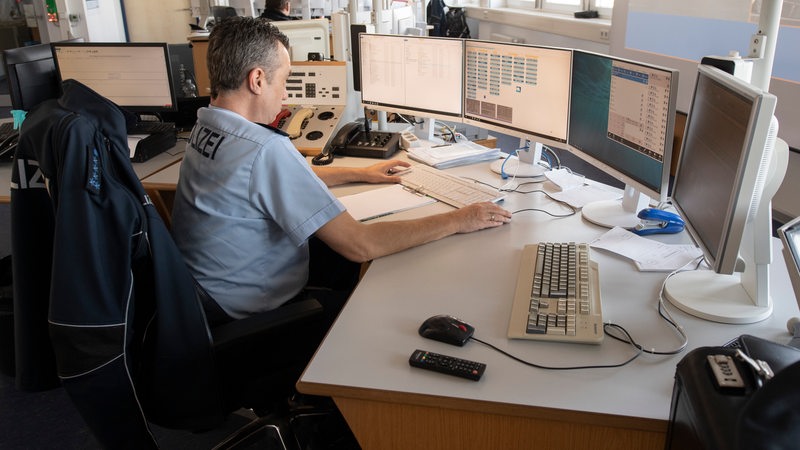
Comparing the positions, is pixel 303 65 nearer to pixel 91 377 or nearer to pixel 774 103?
pixel 91 377

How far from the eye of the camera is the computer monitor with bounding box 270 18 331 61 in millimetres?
3166

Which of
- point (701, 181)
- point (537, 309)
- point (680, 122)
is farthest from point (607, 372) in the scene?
point (680, 122)

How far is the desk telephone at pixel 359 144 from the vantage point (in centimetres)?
255

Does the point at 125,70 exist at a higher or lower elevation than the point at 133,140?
higher

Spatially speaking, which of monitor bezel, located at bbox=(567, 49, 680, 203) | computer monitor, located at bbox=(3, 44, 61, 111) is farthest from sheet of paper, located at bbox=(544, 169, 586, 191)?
computer monitor, located at bbox=(3, 44, 61, 111)

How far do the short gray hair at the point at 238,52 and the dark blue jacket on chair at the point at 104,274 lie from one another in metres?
0.38

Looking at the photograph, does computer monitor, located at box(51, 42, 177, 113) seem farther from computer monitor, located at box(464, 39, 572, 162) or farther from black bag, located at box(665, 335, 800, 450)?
black bag, located at box(665, 335, 800, 450)

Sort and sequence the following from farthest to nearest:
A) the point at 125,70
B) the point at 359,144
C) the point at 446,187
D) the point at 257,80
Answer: the point at 125,70 < the point at 359,144 < the point at 446,187 < the point at 257,80

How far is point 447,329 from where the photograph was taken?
1277 millimetres

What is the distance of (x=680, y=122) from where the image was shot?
1.72 meters

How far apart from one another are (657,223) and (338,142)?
52.9 inches

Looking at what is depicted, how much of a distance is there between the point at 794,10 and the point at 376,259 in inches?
94.4

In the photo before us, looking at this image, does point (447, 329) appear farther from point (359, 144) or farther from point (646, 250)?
point (359, 144)

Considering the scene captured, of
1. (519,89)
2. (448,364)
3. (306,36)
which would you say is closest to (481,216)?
(519,89)
